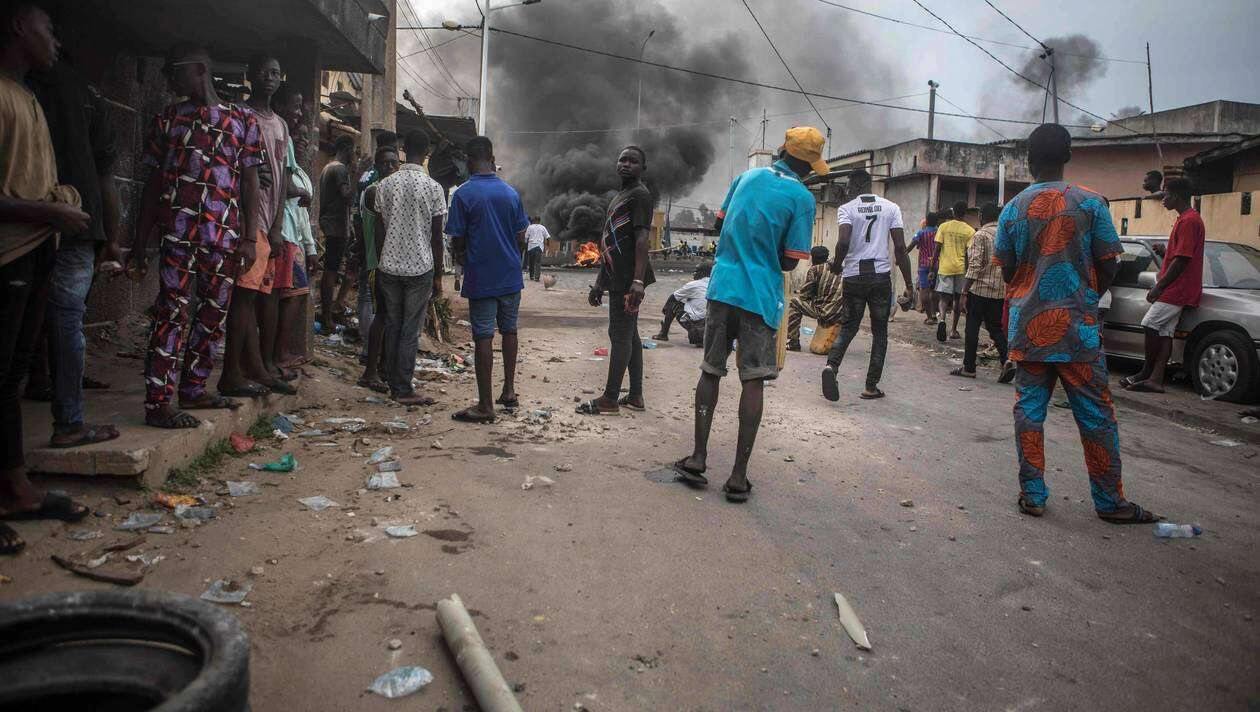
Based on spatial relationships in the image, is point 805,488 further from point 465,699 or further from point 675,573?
point 465,699

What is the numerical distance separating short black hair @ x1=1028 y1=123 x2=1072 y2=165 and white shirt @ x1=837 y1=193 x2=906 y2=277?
9.07 feet

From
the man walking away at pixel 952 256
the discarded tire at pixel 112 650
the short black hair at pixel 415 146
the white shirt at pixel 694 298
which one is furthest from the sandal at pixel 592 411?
the man walking away at pixel 952 256

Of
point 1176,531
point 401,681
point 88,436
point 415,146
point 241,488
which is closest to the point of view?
point 401,681

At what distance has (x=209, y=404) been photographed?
14.2ft

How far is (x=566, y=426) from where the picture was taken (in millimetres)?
5496

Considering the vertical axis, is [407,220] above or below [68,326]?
above

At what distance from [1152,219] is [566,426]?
14391 millimetres

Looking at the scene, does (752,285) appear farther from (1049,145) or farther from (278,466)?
(278,466)

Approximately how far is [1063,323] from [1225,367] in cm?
495

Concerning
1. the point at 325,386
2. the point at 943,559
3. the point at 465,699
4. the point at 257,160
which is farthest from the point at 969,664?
the point at 325,386

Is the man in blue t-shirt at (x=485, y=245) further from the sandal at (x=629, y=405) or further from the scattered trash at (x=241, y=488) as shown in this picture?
the scattered trash at (x=241, y=488)

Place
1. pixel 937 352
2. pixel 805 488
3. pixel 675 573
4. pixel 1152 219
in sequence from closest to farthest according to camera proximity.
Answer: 1. pixel 675 573
2. pixel 805 488
3. pixel 937 352
4. pixel 1152 219

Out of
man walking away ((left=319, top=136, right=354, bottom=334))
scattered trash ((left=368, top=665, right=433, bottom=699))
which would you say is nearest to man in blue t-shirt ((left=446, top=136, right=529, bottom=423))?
man walking away ((left=319, top=136, right=354, bottom=334))

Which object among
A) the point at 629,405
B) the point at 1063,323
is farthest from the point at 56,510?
the point at 1063,323
